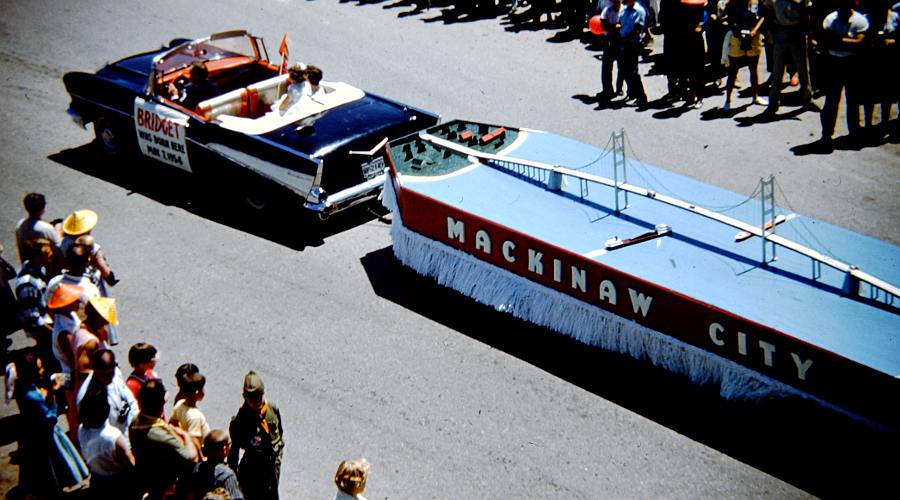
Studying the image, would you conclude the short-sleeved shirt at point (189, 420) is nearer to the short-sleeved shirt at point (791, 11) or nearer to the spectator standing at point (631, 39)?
the spectator standing at point (631, 39)

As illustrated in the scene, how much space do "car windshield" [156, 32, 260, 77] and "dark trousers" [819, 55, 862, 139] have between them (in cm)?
624

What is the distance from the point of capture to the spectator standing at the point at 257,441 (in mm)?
4926

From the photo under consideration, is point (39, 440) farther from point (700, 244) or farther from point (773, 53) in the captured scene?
point (773, 53)

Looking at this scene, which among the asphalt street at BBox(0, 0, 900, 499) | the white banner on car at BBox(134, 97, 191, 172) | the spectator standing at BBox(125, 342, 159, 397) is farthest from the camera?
the white banner on car at BBox(134, 97, 191, 172)

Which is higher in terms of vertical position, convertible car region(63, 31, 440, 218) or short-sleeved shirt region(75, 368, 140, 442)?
convertible car region(63, 31, 440, 218)

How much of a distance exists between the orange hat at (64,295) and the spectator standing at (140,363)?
867 millimetres

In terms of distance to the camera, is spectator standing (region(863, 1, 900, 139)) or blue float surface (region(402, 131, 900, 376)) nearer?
blue float surface (region(402, 131, 900, 376))

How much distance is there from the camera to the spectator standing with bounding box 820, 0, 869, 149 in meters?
9.59

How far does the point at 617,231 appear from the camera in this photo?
6793mm

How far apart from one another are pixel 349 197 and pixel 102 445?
12.3ft

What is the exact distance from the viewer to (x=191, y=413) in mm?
5121

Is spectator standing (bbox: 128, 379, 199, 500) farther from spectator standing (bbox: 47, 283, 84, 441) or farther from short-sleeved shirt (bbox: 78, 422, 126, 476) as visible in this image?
spectator standing (bbox: 47, 283, 84, 441)

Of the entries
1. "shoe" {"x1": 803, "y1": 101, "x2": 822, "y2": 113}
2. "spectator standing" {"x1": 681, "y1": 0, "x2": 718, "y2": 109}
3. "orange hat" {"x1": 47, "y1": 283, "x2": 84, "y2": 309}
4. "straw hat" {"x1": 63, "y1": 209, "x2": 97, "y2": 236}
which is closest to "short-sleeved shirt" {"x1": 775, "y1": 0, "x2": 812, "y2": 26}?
"spectator standing" {"x1": 681, "y1": 0, "x2": 718, "y2": 109}

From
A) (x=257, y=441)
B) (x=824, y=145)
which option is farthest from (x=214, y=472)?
(x=824, y=145)
